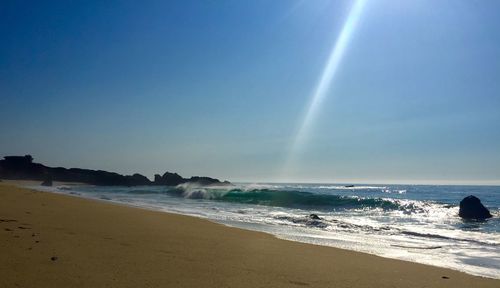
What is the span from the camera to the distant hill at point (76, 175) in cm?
7850

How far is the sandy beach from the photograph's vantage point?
398 centimetres

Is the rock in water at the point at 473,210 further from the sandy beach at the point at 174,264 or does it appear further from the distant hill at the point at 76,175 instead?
the distant hill at the point at 76,175

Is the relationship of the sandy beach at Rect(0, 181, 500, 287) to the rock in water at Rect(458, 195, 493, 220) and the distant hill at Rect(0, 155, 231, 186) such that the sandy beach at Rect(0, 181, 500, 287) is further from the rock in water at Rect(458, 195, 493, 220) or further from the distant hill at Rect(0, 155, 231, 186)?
the distant hill at Rect(0, 155, 231, 186)

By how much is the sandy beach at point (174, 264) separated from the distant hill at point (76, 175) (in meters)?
71.7

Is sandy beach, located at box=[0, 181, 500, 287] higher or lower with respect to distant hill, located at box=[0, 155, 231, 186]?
lower

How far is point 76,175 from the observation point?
9219cm

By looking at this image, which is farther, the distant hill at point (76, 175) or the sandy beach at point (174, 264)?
the distant hill at point (76, 175)

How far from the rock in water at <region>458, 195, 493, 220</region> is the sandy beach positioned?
17660mm

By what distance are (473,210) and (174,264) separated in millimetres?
21659

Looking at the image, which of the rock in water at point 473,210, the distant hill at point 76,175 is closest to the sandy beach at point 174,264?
the rock in water at point 473,210

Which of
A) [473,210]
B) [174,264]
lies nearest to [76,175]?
[473,210]

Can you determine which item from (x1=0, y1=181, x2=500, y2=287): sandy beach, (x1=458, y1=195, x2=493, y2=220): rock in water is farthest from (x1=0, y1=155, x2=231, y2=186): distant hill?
(x1=0, y1=181, x2=500, y2=287): sandy beach

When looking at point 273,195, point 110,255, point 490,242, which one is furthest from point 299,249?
point 273,195

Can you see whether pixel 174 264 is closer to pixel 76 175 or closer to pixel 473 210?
pixel 473 210
